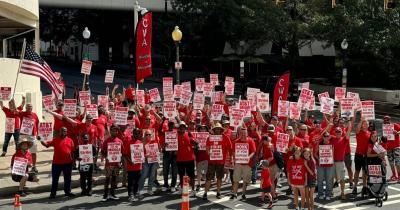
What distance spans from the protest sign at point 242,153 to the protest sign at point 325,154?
1571 mm

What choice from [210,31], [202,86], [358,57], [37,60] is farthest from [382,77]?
[37,60]

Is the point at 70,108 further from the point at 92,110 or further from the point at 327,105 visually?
the point at 327,105

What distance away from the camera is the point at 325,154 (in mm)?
12516

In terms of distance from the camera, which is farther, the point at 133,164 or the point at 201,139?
the point at 201,139

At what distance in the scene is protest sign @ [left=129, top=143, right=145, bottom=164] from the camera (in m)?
12.3

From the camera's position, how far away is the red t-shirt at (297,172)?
37.7ft

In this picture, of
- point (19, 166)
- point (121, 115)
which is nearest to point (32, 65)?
point (121, 115)

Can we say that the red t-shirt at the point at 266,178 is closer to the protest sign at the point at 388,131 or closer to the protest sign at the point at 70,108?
the protest sign at the point at 388,131

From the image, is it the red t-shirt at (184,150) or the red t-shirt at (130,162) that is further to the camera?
the red t-shirt at (184,150)

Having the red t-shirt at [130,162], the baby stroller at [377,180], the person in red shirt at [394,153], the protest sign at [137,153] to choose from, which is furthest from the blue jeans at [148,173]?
the person in red shirt at [394,153]

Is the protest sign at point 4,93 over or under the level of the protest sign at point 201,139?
over

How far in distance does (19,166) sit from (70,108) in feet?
8.76

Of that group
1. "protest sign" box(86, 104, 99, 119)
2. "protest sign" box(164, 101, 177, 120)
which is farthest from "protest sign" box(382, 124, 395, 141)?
"protest sign" box(86, 104, 99, 119)

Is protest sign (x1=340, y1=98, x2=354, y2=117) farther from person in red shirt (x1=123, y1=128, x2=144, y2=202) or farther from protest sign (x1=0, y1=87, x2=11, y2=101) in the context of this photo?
protest sign (x1=0, y1=87, x2=11, y2=101)
